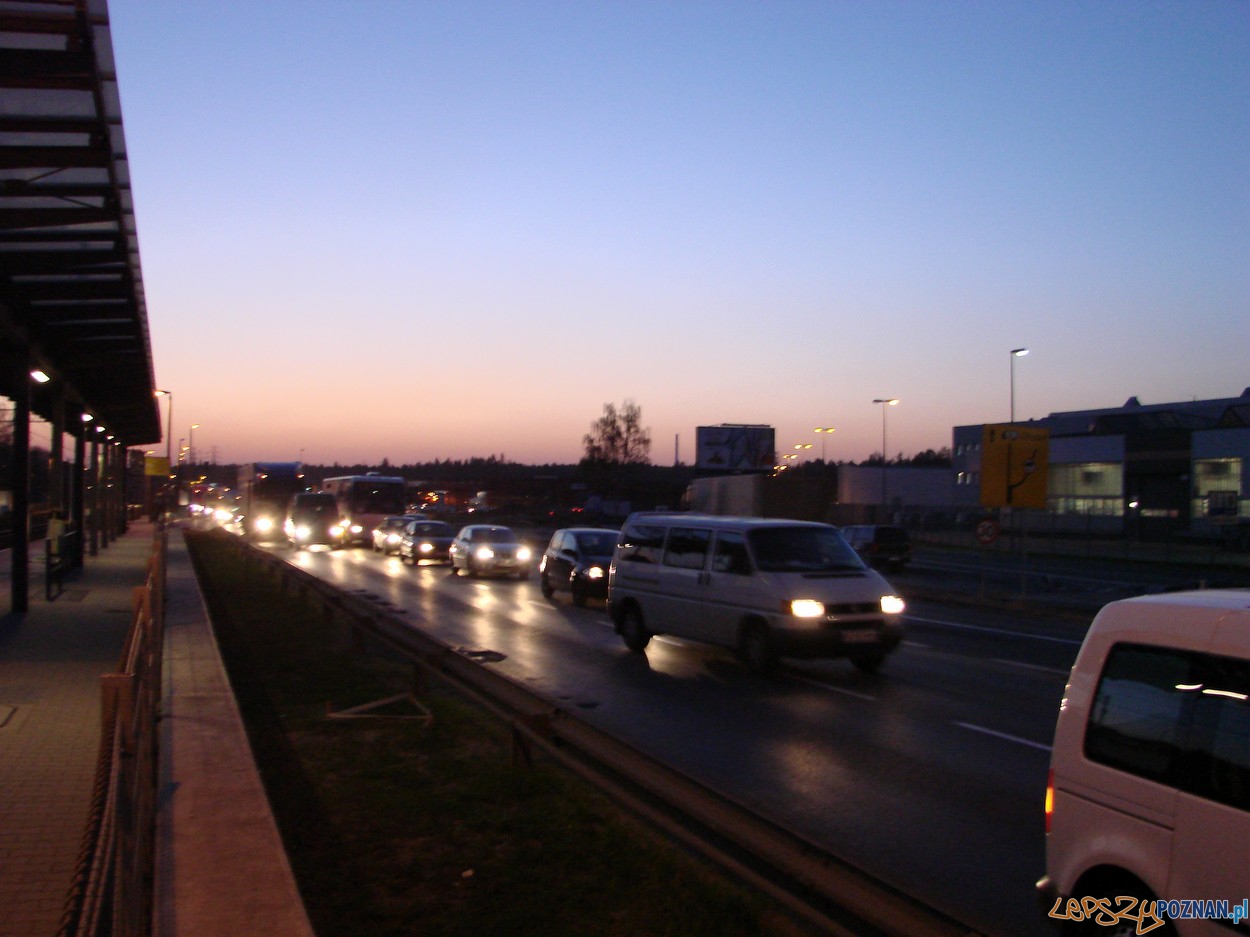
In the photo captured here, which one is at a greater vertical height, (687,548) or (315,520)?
(687,548)

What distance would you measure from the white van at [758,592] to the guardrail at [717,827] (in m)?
5.06

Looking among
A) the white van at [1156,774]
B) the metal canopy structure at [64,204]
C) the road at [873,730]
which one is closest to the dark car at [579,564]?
the road at [873,730]

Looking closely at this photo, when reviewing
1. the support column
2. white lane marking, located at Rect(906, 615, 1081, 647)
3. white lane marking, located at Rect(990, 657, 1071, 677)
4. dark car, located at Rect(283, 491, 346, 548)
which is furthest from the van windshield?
dark car, located at Rect(283, 491, 346, 548)

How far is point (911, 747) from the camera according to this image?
376 inches

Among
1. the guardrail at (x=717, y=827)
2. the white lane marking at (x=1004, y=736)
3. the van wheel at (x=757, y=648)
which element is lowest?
the white lane marking at (x=1004, y=736)

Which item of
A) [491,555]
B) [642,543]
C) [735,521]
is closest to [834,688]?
[735,521]

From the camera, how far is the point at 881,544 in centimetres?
3681

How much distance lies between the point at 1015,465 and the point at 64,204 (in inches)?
790

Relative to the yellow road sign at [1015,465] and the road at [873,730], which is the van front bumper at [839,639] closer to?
the road at [873,730]

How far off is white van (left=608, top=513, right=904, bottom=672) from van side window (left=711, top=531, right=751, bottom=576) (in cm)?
1

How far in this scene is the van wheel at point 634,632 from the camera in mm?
15461

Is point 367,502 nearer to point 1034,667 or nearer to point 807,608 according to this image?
point 1034,667

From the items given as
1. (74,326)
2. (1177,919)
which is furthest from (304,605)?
(1177,919)

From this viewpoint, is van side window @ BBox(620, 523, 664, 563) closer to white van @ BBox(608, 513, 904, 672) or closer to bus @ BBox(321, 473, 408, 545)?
white van @ BBox(608, 513, 904, 672)
